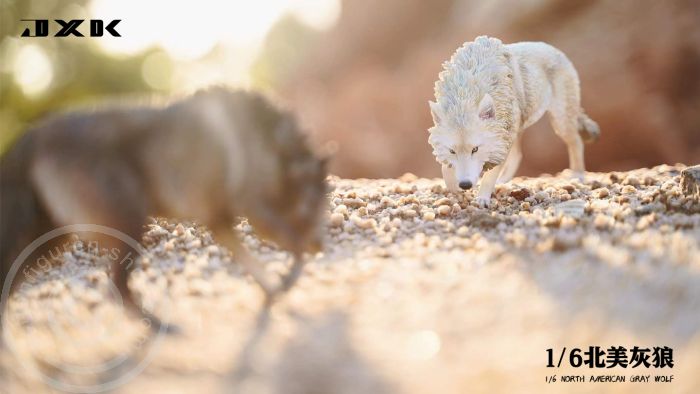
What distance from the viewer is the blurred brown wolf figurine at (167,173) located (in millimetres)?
3193

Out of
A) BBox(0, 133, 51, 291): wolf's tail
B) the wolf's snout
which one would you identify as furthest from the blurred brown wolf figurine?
the wolf's snout

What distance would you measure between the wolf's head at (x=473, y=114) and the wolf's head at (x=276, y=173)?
251 cm

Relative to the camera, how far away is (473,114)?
19.4 feet

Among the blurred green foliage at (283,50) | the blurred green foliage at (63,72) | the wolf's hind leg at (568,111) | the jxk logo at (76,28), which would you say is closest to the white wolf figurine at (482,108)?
the wolf's hind leg at (568,111)

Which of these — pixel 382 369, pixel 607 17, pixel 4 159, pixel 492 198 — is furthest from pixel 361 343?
pixel 607 17

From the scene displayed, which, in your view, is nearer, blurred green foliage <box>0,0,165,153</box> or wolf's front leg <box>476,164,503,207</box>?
wolf's front leg <box>476,164,503,207</box>

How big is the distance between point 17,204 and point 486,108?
3955 mm

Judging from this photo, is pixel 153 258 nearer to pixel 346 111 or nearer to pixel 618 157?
pixel 618 157

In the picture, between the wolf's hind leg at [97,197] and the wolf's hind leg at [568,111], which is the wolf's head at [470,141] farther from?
the wolf's hind leg at [97,197]

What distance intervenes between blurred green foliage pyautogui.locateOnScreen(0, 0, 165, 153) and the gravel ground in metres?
7.80

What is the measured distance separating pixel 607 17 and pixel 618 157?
9.13ft

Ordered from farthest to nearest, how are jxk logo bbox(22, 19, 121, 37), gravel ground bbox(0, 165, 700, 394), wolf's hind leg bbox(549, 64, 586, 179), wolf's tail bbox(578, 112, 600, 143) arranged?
1. wolf's tail bbox(578, 112, 600, 143)
2. wolf's hind leg bbox(549, 64, 586, 179)
3. jxk logo bbox(22, 19, 121, 37)
4. gravel ground bbox(0, 165, 700, 394)

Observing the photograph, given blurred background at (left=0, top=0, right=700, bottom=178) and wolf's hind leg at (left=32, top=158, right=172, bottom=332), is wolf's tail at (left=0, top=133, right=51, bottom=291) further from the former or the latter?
blurred background at (left=0, top=0, right=700, bottom=178)

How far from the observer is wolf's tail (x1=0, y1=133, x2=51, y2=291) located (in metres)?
3.18
